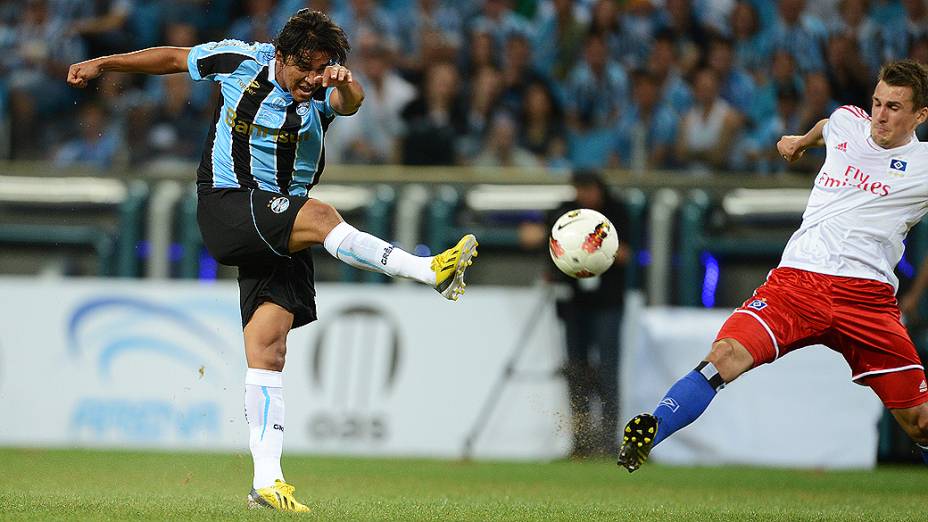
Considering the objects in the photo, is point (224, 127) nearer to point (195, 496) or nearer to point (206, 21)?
point (195, 496)

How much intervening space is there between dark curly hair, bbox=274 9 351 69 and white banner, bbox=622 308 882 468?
6.00 meters

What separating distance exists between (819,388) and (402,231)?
425 centimetres

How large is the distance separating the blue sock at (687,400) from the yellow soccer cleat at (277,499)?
1784 millimetres

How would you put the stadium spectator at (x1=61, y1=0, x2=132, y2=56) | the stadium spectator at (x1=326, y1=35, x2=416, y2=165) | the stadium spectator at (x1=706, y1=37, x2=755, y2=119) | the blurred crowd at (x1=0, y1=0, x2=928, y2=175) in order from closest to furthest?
the blurred crowd at (x1=0, y1=0, x2=928, y2=175)
the stadium spectator at (x1=706, y1=37, x2=755, y2=119)
the stadium spectator at (x1=326, y1=35, x2=416, y2=165)
the stadium spectator at (x1=61, y1=0, x2=132, y2=56)

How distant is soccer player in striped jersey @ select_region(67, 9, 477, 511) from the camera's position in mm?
6594

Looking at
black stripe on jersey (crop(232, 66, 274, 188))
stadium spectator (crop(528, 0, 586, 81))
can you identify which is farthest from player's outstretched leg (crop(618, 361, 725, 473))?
stadium spectator (crop(528, 0, 586, 81))

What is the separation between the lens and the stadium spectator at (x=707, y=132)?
43.1 ft

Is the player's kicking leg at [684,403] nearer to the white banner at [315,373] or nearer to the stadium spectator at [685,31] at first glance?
the white banner at [315,373]

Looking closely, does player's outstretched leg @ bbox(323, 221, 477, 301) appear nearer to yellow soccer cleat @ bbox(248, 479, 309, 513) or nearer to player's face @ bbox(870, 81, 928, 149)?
yellow soccer cleat @ bbox(248, 479, 309, 513)

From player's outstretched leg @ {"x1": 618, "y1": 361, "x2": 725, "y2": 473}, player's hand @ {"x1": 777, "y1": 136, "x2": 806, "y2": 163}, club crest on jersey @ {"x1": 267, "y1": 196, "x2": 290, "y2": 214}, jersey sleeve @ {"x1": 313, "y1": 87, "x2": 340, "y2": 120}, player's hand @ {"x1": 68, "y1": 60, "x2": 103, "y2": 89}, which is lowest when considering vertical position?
player's outstretched leg @ {"x1": 618, "y1": 361, "x2": 725, "y2": 473}

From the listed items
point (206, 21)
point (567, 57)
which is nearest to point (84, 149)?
point (206, 21)

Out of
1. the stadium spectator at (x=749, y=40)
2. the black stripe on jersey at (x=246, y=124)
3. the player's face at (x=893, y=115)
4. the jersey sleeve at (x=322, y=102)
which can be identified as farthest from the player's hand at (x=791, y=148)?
the stadium spectator at (x=749, y=40)

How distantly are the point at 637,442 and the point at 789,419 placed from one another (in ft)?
19.0

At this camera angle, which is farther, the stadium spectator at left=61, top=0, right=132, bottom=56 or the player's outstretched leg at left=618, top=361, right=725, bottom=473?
the stadium spectator at left=61, top=0, right=132, bottom=56
